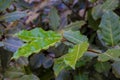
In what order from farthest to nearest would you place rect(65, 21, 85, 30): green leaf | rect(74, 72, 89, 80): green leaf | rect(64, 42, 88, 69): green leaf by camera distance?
rect(65, 21, 85, 30): green leaf → rect(74, 72, 89, 80): green leaf → rect(64, 42, 88, 69): green leaf

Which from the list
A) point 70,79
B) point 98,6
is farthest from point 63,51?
point 98,6

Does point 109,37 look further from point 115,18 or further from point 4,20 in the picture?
point 4,20

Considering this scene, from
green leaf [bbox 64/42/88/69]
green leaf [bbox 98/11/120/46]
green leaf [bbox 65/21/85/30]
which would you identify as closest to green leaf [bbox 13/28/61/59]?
green leaf [bbox 64/42/88/69]

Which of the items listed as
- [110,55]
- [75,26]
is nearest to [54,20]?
[75,26]

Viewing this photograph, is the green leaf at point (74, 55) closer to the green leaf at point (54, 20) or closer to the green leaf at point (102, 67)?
the green leaf at point (102, 67)

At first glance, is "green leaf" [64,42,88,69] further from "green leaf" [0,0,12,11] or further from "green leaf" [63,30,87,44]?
"green leaf" [0,0,12,11]

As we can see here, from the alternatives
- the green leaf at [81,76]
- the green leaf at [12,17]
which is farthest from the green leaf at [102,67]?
the green leaf at [12,17]
